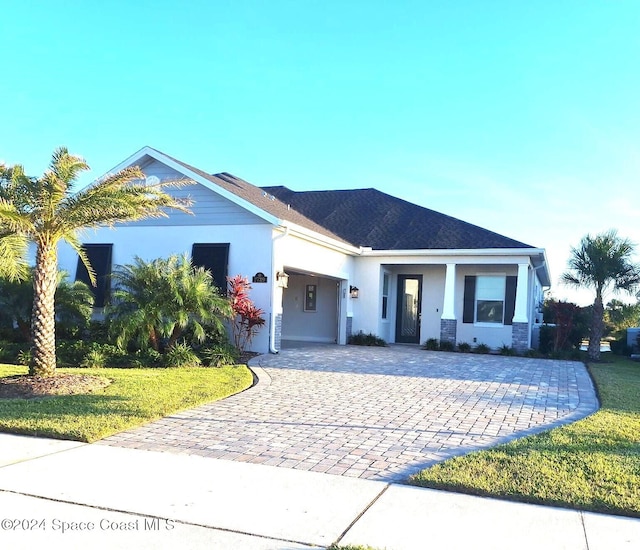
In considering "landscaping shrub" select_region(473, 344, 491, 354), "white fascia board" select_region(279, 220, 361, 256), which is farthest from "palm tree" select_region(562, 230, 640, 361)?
"white fascia board" select_region(279, 220, 361, 256)

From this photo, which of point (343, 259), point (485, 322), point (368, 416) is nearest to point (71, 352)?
point (368, 416)

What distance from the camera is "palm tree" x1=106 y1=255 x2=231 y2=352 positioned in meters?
11.6

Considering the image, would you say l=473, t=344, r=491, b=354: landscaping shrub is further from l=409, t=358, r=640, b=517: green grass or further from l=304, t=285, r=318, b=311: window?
l=409, t=358, r=640, b=517: green grass

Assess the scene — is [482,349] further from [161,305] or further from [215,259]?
[161,305]

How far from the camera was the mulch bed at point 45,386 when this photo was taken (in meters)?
8.14

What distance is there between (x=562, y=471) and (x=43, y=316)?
26.5 feet

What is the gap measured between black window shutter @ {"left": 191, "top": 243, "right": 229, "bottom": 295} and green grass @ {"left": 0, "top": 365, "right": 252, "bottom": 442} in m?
4.03

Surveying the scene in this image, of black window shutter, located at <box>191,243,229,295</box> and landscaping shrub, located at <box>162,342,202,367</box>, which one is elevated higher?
black window shutter, located at <box>191,243,229,295</box>

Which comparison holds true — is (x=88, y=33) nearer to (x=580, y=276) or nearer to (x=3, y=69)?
(x=3, y=69)

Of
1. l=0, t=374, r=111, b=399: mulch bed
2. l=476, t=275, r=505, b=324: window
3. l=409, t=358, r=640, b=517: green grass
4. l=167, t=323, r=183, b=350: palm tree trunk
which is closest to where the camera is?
l=409, t=358, r=640, b=517: green grass

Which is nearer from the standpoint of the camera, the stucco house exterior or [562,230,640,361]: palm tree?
the stucco house exterior

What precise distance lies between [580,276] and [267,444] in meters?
14.3

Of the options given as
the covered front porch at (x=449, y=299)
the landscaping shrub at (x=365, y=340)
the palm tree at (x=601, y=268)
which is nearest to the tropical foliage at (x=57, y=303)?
the landscaping shrub at (x=365, y=340)

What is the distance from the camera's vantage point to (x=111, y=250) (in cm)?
1570
